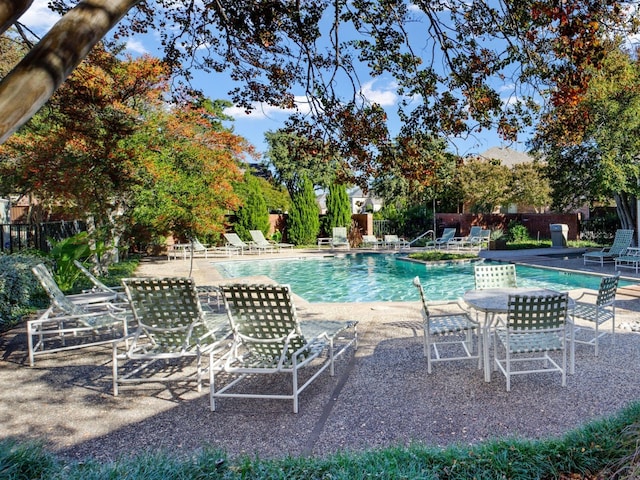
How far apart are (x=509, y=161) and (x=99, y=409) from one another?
42.0 metres

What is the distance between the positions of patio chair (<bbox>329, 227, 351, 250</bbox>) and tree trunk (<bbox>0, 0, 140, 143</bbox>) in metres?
21.1

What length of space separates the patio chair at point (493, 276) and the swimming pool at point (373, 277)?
4.89m

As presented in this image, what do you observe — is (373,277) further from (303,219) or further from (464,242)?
(303,219)

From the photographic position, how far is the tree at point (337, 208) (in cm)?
2539

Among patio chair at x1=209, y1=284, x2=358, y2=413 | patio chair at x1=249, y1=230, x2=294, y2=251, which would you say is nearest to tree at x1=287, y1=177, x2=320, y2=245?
patio chair at x1=249, y1=230, x2=294, y2=251

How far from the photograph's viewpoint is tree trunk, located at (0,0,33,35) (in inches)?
85.7

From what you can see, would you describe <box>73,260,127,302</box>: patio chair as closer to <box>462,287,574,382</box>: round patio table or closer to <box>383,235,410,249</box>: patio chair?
<box>462,287,574,382</box>: round patio table

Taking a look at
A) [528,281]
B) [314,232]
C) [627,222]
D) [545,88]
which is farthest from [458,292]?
[314,232]

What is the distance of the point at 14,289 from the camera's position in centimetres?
716

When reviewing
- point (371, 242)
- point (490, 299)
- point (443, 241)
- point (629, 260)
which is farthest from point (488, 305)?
point (371, 242)

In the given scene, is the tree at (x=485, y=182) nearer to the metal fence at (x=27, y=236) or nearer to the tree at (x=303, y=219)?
the tree at (x=303, y=219)

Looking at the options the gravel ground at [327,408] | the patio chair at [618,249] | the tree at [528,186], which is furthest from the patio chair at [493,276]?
the tree at [528,186]

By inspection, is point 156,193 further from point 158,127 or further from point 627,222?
point 627,222

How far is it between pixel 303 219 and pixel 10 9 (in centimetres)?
2304
